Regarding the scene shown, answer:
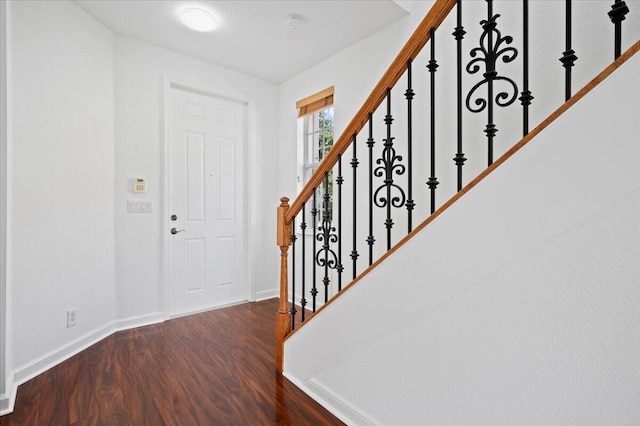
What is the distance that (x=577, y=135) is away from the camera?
3.00 ft

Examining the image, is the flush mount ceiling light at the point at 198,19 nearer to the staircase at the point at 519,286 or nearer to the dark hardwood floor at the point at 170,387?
the staircase at the point at 519,286

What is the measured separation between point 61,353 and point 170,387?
1.01 meters

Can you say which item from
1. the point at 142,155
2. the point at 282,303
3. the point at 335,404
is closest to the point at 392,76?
the point at 282,303

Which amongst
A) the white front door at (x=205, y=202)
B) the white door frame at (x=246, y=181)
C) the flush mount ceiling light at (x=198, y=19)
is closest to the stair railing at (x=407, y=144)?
the white door frame at (x=246, y=181)

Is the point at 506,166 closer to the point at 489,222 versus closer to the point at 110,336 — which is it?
the point at 489,222

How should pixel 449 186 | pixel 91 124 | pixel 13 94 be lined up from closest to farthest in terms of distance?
pixel 13 94, pixel 449 186, pixel 91 124

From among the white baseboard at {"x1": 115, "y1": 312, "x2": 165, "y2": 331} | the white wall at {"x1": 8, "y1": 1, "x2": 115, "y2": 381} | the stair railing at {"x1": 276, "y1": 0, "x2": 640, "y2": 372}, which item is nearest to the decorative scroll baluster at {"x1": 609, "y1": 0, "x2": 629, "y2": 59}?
the stair railing at {"x1": 276, "y1": 0, "x2": 640, "y2": 372}

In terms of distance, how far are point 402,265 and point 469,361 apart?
1.35 feet

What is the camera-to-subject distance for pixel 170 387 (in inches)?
78.2

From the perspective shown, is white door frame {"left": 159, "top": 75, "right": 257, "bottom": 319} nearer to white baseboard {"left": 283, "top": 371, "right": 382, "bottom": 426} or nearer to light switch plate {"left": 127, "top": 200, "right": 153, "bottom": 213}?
light switch plate {"left": 127, "top": 200, "right": 153, "bottom": 213}

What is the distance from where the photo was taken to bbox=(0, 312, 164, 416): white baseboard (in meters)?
1.83

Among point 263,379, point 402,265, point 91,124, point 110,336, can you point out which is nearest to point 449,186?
point 402,265

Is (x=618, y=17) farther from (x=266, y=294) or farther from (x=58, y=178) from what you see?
(x=266, y=294)

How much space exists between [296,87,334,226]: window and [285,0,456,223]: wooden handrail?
5.49 feet
